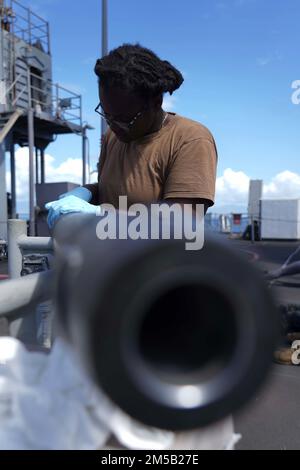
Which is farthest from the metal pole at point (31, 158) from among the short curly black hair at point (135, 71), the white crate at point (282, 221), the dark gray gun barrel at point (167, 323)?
the dark gray gun barrel at point (167, 323)

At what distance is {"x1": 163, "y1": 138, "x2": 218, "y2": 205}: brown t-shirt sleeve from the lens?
4.36 ft

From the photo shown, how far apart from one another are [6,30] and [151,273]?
16650 mm

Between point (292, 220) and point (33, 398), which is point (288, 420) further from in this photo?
point (292, 220)

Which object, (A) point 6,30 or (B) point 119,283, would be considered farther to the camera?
(A) point 6,30

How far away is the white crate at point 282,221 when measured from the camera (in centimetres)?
2241

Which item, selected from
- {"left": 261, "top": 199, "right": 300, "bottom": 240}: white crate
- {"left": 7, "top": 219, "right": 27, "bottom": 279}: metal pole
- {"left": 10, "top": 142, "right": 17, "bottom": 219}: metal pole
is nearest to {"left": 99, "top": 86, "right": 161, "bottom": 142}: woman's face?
{"left": 7, "top": 219, "right": 27, "bottom": 279}: metal pole

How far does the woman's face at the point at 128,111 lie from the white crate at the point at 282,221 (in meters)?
21.9

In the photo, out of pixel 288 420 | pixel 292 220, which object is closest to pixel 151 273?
pixel 288 420

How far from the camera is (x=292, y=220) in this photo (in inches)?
888

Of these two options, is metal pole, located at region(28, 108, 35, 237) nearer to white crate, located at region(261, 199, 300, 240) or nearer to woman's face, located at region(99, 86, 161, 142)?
woman's face, located at region(99, 86, 161, 142)

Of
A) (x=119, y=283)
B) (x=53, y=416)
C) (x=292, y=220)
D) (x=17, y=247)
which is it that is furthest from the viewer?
(x=292, y=220)

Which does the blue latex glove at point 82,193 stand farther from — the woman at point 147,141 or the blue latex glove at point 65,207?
the blue latex glove at point 65,207

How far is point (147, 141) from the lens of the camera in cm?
149

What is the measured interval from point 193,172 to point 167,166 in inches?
4.2
